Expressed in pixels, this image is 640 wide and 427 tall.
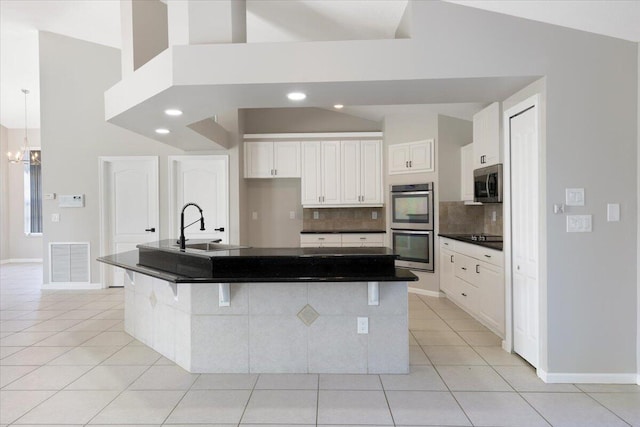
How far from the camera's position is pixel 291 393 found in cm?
252

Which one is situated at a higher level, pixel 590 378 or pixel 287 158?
pixel 287 158

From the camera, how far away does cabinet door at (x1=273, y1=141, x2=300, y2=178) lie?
593cm

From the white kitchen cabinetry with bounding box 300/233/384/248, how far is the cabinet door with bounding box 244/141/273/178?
1.25 m

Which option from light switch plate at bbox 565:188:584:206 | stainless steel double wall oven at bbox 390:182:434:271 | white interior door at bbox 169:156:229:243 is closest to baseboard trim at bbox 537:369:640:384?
light switch plate at bbox 565:188:584:206

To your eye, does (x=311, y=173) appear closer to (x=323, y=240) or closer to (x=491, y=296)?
(x=323, y=240)

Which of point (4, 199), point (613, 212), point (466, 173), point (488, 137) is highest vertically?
point (488, 137)

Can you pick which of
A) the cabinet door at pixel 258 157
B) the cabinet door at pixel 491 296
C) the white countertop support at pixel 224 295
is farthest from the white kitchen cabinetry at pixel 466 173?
the white countertop support at pixel 224 295

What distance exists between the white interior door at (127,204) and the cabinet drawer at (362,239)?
9.52 ft

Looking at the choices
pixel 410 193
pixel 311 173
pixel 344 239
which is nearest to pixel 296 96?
pixel 410 193

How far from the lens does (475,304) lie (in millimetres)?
3955

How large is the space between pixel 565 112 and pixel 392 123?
3016 mm

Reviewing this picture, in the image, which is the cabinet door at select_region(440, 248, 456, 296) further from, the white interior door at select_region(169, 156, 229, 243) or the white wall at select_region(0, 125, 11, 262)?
the white wall at select_region(0, 125, 11, 262)

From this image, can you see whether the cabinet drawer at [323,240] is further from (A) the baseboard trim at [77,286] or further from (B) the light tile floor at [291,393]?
(A) the baseboard trim at [77,286]

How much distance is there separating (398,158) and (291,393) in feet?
12.4
